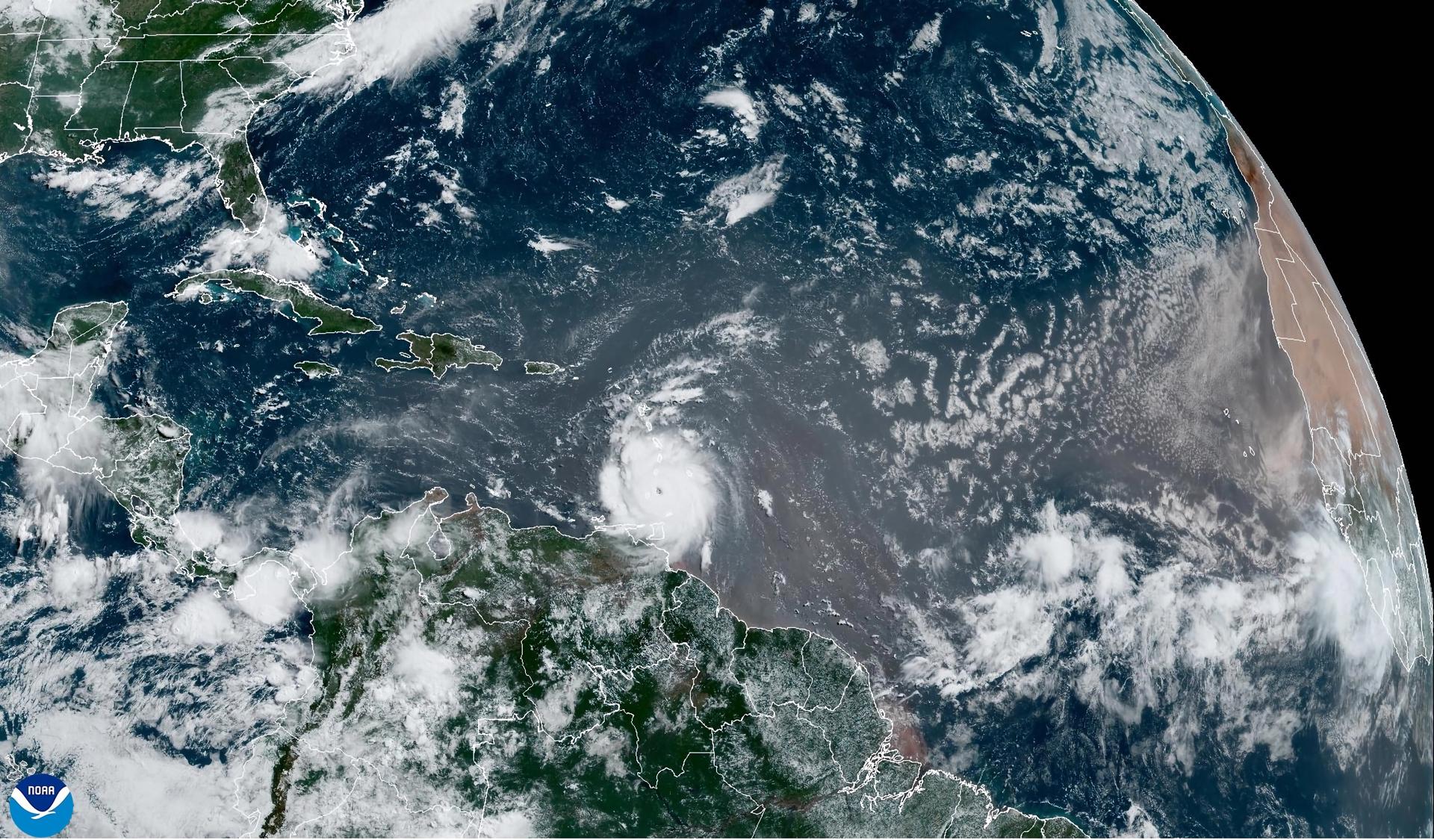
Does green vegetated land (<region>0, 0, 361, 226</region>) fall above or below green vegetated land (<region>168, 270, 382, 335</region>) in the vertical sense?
above

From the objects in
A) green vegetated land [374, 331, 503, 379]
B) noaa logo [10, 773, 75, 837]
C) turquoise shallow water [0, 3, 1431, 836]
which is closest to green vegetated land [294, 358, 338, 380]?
turquoise shallow water [0, 3, 1431, 836]

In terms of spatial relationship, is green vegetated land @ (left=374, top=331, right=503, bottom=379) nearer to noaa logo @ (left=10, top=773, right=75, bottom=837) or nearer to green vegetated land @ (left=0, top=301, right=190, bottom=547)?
green vegetated land @ (left=0, top=301, right=190, bottom=547)

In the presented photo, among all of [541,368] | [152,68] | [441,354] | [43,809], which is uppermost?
[152,68]

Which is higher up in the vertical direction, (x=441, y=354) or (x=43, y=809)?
(x=441, y=354)

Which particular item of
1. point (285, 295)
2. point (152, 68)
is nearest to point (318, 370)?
point (285, 295)

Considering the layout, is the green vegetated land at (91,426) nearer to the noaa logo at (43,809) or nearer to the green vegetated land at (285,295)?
the green vegetated land at (285,295)

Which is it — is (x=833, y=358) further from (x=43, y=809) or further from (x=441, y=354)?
(x=43, y=809)
